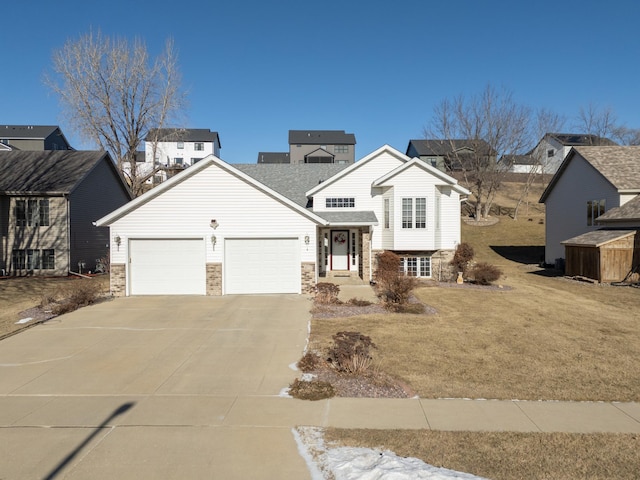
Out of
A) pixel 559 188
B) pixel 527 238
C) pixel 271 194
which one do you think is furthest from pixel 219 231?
pixel 527 238

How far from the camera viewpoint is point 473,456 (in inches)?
191

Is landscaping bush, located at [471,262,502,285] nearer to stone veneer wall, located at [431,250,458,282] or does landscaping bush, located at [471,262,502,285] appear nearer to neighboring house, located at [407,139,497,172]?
stone veneer wall, located at [431,250,458,282]

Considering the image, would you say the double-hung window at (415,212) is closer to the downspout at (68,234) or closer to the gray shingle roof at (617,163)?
the gray shingle roof at (617,163)

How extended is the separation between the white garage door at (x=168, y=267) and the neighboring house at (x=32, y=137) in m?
48.7

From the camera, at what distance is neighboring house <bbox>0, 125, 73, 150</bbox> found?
55.6 meters

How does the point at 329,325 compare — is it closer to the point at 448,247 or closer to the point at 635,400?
the point at 635,400

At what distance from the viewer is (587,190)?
85.8 ft

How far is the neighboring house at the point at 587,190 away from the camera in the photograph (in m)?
23.4

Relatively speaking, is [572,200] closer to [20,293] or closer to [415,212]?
[415,212]

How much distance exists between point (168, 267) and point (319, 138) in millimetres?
59072

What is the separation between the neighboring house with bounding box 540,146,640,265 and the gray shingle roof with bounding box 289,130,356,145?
151 ft

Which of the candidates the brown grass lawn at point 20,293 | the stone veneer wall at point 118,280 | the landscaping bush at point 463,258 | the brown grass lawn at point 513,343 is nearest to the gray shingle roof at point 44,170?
the brown grass lawn at point 20,293

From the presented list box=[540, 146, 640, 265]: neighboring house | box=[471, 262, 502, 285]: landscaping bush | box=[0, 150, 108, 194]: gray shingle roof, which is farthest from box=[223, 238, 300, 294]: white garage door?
box=[540, 146, 640, 265]: neighboring house

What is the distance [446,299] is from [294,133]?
2459 inches
